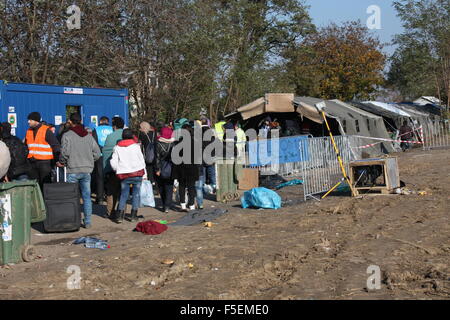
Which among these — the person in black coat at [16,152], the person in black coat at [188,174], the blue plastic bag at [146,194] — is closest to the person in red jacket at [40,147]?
the person in black coat at [16,152]

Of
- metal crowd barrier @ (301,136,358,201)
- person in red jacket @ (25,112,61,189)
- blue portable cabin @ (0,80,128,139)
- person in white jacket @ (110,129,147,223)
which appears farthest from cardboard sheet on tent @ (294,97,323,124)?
person in red jacket @ (25,112,61,189)

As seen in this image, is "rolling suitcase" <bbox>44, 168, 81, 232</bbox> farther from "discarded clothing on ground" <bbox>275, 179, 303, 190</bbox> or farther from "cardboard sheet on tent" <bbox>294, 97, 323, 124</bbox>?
"cardboard sheet on tent" <bbox>294, 97, 323, 124</bbox>

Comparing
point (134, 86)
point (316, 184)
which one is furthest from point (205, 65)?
point (316, 184)

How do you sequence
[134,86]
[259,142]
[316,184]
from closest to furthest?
[316,184]
[259,142]
[134,86]

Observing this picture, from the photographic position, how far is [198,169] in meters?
12.4

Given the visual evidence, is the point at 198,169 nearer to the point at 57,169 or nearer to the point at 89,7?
the point at 57,169

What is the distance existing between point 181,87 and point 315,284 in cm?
1662

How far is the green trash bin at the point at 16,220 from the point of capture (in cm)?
795

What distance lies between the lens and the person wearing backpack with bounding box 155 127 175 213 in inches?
486

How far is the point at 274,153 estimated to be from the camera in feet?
58.4

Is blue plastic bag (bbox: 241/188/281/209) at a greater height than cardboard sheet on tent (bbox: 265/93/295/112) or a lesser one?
lesser

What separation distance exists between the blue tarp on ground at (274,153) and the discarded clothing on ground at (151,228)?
7410 millimetres

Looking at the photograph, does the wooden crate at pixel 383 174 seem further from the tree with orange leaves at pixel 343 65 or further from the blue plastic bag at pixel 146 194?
the tree with orange leaves at pixel 343 65

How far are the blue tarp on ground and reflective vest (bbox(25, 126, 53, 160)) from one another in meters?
7.48
